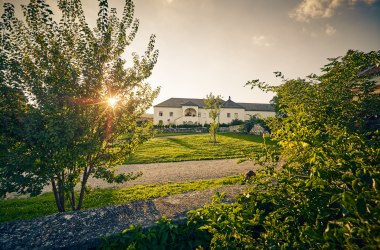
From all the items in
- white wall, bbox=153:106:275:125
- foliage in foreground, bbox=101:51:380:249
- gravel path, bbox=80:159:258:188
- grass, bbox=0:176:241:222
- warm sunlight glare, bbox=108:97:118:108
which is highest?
white wall, bbox=153:106:275:125

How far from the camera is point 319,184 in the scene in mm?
1502

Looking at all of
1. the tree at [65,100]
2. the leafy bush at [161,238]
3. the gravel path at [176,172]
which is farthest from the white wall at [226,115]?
the leafy bush at [161,238]

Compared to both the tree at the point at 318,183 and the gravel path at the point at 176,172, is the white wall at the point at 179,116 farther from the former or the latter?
the tree at the point at 318,183

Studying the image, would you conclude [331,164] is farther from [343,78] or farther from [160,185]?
[160,185]

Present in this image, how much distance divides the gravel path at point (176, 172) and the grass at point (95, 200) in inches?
42.6

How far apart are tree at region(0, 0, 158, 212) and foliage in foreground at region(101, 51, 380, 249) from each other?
2762 millimetres

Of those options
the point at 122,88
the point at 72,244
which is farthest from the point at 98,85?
the point at 72,244

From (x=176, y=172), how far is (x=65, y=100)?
Answer: 7.96 metres

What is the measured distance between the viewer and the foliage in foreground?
3.96ft

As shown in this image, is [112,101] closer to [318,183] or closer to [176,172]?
[318,183]

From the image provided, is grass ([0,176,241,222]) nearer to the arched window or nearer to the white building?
the white building

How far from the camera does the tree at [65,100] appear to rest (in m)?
3.28

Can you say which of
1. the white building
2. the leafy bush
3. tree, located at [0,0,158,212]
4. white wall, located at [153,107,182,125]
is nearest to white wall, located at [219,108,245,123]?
the white building

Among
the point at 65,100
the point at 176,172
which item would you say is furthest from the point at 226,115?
the point at 65,100
